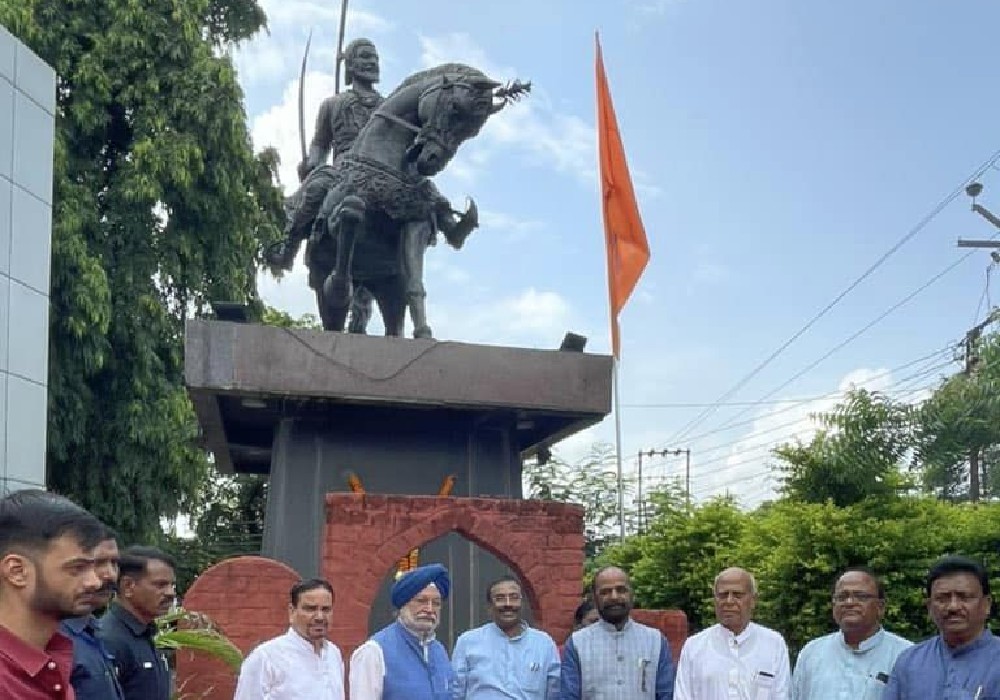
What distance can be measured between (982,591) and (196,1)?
586 inches

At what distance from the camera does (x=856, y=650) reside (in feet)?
15.3

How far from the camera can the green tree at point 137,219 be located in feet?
49.2

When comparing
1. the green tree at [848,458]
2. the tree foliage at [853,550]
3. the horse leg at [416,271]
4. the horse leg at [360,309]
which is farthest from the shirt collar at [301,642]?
the green tree at [848,458]

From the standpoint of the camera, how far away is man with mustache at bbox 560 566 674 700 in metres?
5.05

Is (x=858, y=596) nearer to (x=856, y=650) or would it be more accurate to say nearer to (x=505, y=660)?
(x=856, y=650)

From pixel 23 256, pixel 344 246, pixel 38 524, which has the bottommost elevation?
pixel 38 524

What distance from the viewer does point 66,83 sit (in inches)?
615

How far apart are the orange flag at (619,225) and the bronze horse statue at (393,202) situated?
101 centimetres

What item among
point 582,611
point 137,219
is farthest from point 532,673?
point 137,219

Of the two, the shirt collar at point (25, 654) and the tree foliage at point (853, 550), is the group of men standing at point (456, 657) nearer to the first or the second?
the shirt collar at point (25, 654)

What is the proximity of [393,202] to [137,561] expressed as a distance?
4.33m

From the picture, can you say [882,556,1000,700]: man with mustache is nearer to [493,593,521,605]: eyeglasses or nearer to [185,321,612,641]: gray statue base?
[493,593,521,605]: eyeglasses

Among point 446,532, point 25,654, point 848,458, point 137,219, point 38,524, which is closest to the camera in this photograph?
point 25,654

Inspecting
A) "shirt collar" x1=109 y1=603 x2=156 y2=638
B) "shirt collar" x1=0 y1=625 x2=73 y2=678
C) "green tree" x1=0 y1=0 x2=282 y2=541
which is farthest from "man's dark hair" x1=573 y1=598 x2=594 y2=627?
"green tree" x1=0 y1=0 x2=282 y2=541
